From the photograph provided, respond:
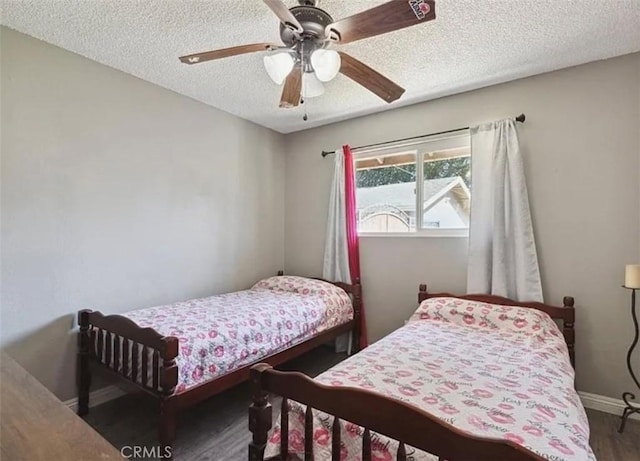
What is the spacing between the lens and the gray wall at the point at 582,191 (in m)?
2.35

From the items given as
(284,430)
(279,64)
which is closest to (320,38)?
(279,64)

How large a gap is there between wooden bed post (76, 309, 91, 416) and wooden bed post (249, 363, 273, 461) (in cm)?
168

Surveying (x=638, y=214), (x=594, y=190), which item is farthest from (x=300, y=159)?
(x=638, y=214)

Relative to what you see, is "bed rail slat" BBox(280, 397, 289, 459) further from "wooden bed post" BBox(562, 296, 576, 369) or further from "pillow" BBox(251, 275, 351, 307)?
"wooden bed post" BBox(562, 296, 576, 369)

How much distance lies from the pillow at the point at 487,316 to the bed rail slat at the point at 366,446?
5.64 feet

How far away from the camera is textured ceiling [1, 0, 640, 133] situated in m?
1.89

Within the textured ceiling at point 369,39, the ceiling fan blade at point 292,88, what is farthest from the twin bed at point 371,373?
the textured ceiling at point 369,39

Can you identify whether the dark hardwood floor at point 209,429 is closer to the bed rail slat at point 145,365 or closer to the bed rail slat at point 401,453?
the bed rail slat at point 145,365

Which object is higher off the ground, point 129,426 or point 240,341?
point 240,341

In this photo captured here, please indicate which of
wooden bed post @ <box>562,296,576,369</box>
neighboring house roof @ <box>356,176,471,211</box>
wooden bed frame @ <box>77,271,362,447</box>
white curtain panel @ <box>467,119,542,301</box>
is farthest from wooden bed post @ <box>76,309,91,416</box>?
wooden bed post @ <box>562,296,576,369</box>

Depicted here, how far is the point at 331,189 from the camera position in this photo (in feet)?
12.2

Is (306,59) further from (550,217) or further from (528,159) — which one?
(550,217)

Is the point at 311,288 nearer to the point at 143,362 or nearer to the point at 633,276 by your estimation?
the point at 143,362

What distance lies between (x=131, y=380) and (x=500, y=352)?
220cm
